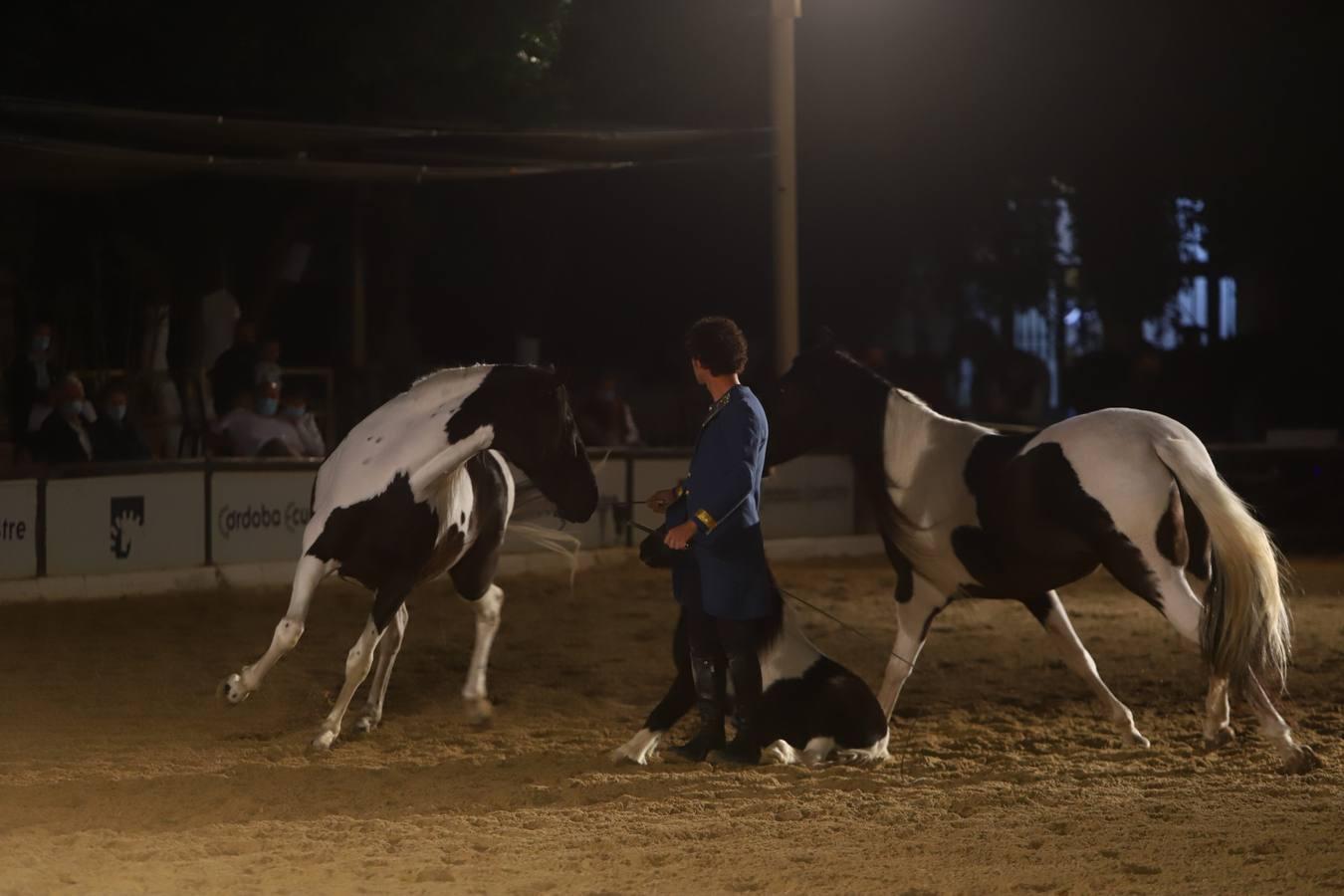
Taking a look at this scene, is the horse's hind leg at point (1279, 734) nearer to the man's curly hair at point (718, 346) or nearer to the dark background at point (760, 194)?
the man's curly hair at point (718, 346)

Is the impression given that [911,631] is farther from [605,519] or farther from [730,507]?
[605,519]

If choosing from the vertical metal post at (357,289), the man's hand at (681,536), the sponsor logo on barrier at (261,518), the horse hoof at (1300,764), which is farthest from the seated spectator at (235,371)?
the horse hoof at (1300,764)

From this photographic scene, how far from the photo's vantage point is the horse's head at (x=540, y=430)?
25.0 feet

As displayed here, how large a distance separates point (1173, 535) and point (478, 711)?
336 centimetres

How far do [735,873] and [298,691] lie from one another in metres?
4.21

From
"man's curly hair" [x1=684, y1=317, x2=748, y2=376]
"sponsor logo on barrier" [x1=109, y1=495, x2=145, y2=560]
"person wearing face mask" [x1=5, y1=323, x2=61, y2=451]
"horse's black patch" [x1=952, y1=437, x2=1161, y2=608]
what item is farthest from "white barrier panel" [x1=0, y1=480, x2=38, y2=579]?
"horse's black patch" [x1=952, y1=437, x2=1161, y2=608]

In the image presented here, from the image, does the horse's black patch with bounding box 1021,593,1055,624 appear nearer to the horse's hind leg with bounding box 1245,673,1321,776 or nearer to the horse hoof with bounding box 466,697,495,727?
the horse's hind leg with bounding box 1245,673,1321,776

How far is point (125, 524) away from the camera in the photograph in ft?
41.9

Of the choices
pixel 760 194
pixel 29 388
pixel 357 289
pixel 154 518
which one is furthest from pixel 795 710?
pixel 760 194

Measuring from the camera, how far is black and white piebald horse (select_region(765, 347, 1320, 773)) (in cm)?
696

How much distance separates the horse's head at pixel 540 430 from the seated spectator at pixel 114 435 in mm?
6704

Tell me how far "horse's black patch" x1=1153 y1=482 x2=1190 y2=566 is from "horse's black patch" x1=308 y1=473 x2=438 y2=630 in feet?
10.4

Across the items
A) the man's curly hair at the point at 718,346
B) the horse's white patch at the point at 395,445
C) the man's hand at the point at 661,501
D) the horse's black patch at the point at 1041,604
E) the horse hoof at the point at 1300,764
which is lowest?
the horse hoof at the point at 1300,764

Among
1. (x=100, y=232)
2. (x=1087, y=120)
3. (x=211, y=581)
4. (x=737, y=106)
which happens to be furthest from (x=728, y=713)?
(x=1087, y=120)
